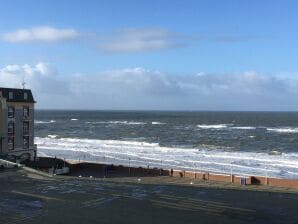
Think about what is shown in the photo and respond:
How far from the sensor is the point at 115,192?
112 ft

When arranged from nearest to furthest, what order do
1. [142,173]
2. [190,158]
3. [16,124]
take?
[142,173] → [16,124] → [190,158]

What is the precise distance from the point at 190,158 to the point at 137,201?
34.6 metres

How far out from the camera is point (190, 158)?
214ft

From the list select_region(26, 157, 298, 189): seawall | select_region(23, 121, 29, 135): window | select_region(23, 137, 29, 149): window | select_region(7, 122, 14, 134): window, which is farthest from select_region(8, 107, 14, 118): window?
select_region(26, 157, 298, 189): seawall

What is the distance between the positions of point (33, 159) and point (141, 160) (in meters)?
15.1

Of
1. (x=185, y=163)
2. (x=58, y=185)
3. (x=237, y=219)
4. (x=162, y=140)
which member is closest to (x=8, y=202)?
(x=58, y=185)

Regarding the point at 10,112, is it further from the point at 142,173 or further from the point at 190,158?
the point at 190,158

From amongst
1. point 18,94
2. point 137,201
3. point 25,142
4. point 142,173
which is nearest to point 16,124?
point 25,142

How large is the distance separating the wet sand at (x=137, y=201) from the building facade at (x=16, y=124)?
1215cm

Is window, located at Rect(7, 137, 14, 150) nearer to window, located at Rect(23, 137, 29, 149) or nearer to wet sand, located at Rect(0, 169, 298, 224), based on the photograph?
window, located at Rect(23, 137, 29, 149)

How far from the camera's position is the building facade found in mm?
51781

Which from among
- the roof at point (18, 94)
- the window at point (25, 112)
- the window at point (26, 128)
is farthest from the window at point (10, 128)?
the roof at point (18, 94)

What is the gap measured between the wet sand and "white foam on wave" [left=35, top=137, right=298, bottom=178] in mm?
16772

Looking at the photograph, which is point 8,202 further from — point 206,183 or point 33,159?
point 33,159
